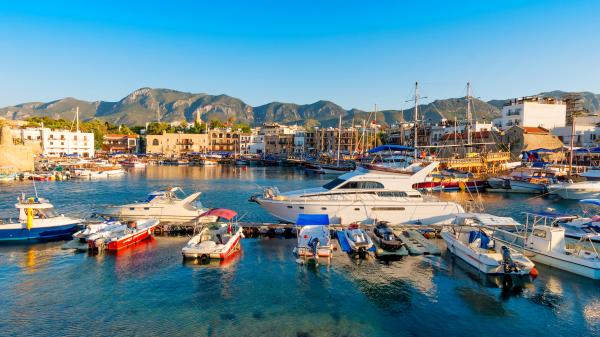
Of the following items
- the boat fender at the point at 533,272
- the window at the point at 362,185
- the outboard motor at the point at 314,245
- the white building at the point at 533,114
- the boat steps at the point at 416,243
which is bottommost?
the boat fender at the point at 533,272

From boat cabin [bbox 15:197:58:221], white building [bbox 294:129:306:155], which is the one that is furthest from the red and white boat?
white building [bbox 294:129:306:155]

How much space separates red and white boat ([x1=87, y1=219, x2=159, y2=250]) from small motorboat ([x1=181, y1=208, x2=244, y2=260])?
4.85 meters

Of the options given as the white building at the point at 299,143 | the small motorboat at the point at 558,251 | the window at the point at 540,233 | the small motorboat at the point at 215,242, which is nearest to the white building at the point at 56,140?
the white building at the point at 299,143

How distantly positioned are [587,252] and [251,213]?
2904cm

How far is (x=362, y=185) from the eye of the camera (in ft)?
103

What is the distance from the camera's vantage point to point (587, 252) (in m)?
22.5

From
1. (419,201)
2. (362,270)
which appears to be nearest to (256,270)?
(362,270)

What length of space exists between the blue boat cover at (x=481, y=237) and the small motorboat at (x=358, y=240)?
265 inches

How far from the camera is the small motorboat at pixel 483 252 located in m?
21.1

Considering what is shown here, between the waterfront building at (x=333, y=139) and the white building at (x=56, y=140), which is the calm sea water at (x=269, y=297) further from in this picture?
the waterfront building at (x=333, y=139)

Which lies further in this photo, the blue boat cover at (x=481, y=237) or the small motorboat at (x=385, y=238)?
the small motorboat at (x=385, y=238)

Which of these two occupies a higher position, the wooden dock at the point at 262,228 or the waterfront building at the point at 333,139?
the waterfront building at the point at 333,139

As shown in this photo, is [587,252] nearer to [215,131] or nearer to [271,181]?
[271,181]

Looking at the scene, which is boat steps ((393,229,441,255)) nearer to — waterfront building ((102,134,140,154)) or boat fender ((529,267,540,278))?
boat fender ((529,267,540,278))
